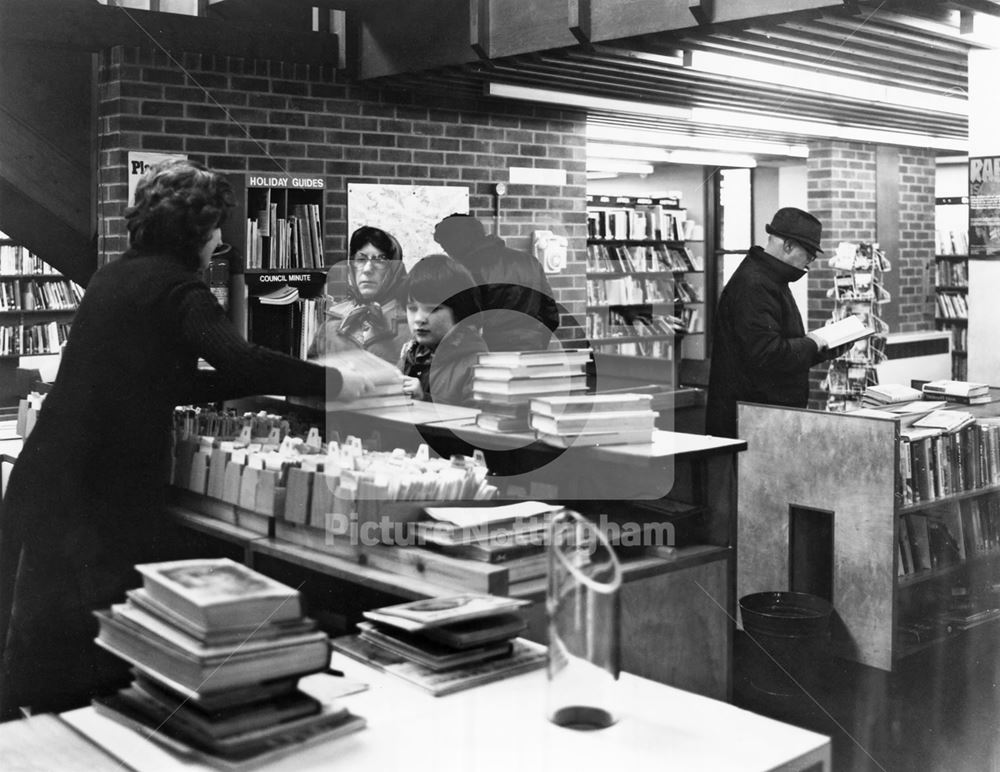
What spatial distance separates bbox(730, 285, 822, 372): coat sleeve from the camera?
183 inches

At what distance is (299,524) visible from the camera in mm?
2678

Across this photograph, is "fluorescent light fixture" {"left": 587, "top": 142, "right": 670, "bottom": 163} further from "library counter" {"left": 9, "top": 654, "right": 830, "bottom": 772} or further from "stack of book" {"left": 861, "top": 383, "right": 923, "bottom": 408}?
"library counter" {"left": 9, "top": 654, "right": 830, "bottom": 772}

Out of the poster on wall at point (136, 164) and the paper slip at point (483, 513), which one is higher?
the poster on wall at point (136, 164)

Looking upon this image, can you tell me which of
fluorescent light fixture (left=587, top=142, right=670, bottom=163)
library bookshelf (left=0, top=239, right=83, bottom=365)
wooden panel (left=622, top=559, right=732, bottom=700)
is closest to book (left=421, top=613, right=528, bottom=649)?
wooden panel (left=622, top=559, right=732, bottom=700)

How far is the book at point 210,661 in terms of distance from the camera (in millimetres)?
1497

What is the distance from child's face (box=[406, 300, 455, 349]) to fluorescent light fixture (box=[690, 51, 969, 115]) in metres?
2.13

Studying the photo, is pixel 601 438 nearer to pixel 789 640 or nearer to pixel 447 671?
pixel 447 671

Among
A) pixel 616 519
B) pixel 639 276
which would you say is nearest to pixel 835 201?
pixel 639 276

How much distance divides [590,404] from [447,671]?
39.1 inches

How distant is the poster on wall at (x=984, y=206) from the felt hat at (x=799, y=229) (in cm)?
82

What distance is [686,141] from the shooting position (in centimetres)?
945

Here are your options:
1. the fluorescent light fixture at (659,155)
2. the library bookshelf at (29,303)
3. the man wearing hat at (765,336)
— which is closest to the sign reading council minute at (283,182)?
the man wearing hat at (765,336)

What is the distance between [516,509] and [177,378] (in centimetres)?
95

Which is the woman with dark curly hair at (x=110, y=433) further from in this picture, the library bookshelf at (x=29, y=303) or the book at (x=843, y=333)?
the library bookshelf at (x=29, y=303)
